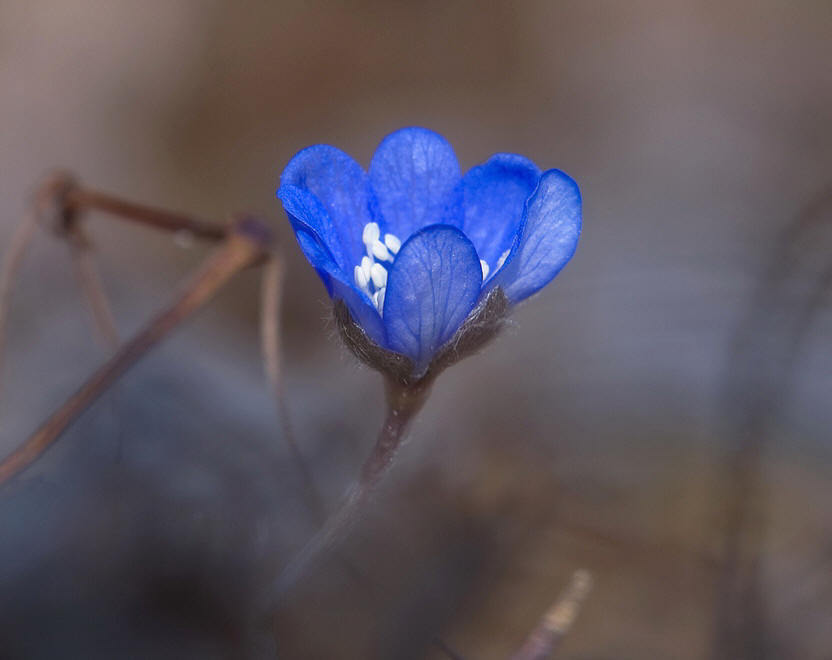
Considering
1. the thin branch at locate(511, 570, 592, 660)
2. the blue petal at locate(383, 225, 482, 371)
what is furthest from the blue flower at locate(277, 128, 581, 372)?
the thin branch at locate(511, 570, 592, 660)

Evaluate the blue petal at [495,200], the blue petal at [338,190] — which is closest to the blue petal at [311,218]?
the blue petal at [338,190]

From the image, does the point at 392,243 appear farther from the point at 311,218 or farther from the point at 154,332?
the point at 154,332

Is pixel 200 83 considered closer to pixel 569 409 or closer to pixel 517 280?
pixel 569 409

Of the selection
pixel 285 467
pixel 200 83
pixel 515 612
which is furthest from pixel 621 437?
pixel 200 83

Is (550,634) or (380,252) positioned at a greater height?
(380,252)

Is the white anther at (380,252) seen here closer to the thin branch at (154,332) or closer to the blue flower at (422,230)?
the blue flower at (422,230)

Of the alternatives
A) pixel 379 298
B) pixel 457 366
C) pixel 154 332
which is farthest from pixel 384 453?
pixel 457 366
